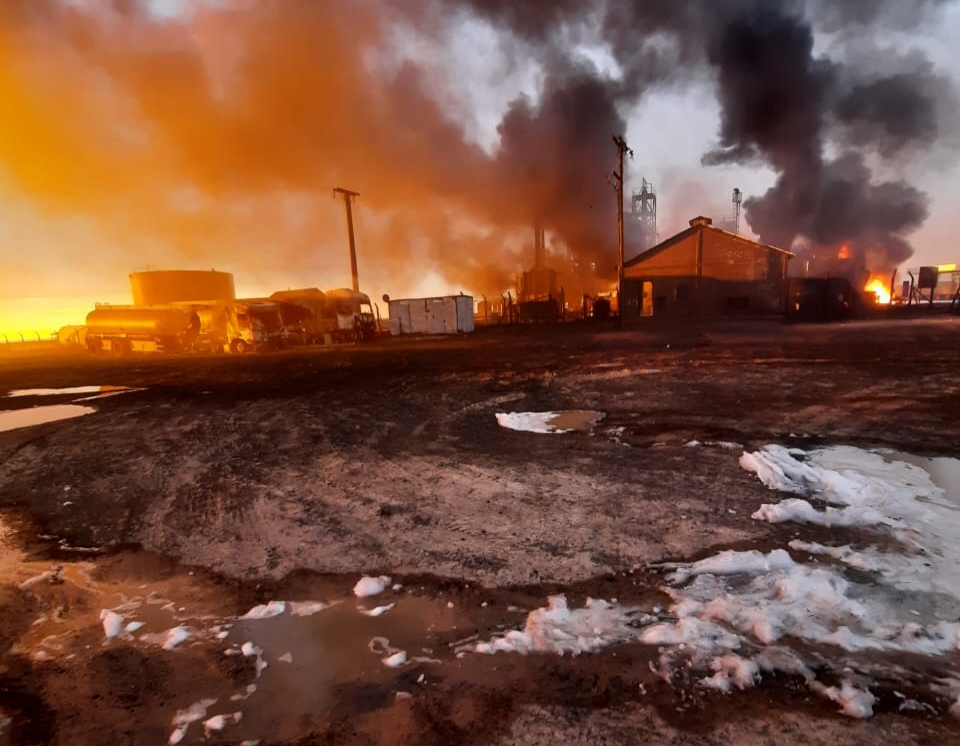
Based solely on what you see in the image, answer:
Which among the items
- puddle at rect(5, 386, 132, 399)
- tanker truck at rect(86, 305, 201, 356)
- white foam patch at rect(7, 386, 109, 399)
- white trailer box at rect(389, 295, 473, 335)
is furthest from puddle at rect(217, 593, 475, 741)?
white trailer box at rect(389, 295, 473, 335)

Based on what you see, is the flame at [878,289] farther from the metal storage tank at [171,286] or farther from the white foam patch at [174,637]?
the metal storage tank at [171,286]

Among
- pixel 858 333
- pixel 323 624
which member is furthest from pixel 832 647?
pixel 858 333

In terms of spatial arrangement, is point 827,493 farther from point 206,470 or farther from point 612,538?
point 206,470

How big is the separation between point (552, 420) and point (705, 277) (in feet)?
96.3

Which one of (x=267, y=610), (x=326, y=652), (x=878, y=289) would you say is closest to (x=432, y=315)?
(x=267, y=610)

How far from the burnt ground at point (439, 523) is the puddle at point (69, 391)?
97.7 inches

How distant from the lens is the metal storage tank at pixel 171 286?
42906mm

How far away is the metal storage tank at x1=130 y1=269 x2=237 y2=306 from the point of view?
42906 millimetres

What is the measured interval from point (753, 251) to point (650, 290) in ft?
22.4

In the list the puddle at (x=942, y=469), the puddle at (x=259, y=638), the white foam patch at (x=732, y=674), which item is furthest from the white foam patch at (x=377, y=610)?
the puddle at (x=942, y=469)

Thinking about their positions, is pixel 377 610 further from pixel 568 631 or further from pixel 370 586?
pixel 568 631

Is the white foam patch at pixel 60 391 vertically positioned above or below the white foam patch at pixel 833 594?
above

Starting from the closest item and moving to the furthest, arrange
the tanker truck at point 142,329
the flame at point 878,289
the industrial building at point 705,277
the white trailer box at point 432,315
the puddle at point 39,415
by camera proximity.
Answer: the puddle at point 39,415 → the tanker truck at point 142,329 → the industrial building at point 705,277 → the white trailer box at point 432,315 → the flame at point 878,289

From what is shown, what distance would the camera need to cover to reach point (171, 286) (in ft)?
143
